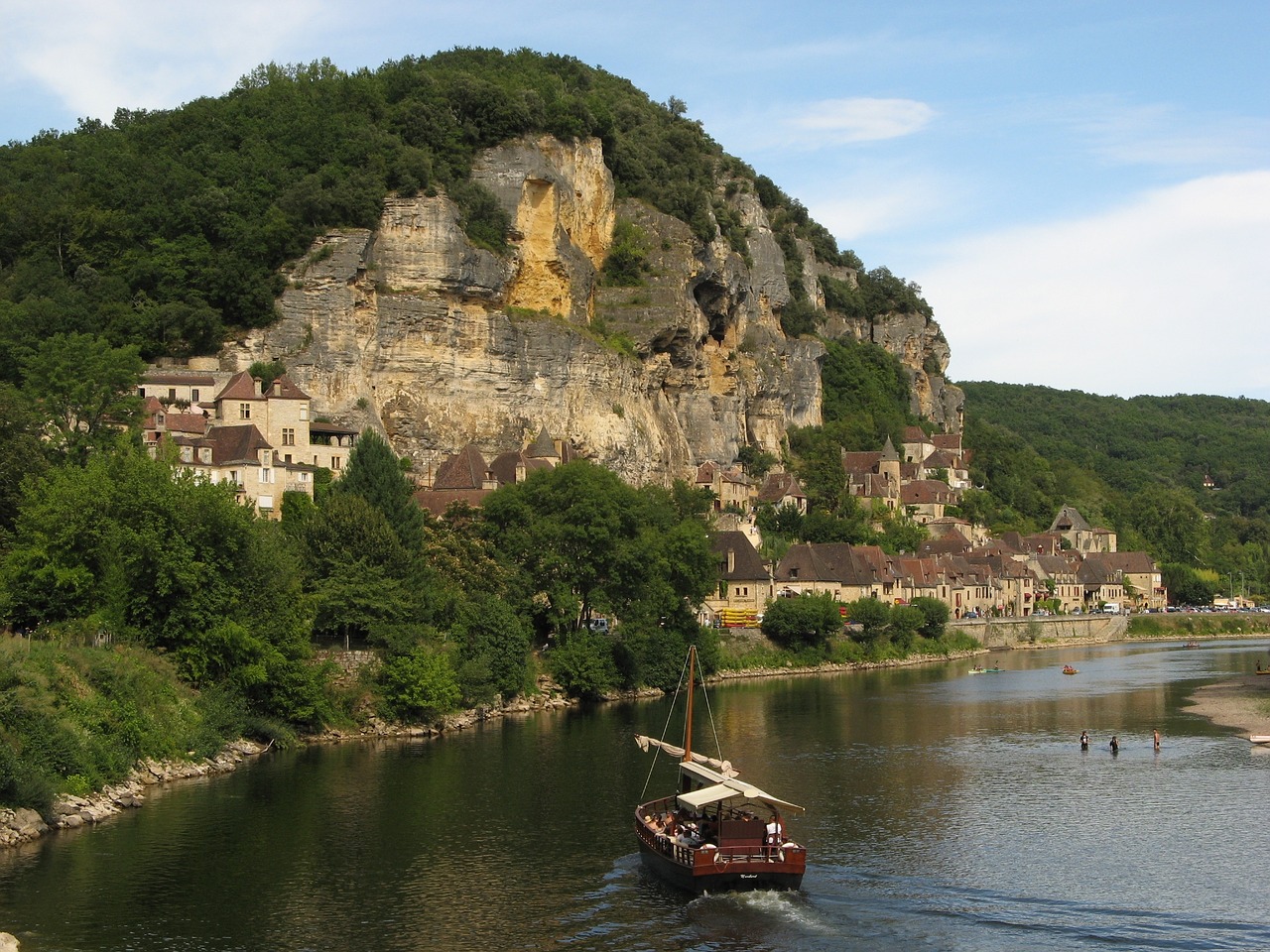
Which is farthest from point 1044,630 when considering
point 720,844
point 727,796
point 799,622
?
point 720,844

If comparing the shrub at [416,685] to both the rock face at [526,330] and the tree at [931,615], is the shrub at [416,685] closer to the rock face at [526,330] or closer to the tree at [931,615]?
the rock face at [526,330]

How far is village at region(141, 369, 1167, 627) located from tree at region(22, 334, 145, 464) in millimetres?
2129

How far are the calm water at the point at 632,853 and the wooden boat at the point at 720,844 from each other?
550 mm

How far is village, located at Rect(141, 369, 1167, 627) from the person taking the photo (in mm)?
69438

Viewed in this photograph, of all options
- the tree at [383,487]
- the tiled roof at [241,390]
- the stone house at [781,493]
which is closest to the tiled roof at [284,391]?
the tiled roof at [241,390]

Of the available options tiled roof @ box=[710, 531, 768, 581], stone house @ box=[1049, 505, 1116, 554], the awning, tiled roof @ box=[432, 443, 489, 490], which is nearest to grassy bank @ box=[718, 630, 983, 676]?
tiled roof @ box=[710, 531, 768, 581]

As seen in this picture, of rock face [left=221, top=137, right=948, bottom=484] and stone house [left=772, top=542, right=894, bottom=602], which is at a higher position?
rock face [left=221, top=137, right=948, bottom=484]

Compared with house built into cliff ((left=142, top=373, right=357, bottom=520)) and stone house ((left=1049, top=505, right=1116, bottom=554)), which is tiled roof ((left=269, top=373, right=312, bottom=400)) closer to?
house built into cliff ((left=142, top=373, right=357, bottom=520))

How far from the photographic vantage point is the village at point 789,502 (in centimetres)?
6944

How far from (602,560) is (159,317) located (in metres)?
32.0

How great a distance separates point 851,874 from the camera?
32.3 meters

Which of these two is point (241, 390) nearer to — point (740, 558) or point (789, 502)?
point (740, 558)

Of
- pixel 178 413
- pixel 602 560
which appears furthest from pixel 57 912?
pixel 178 413

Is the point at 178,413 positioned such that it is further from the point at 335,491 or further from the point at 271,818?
the point at 271,818
